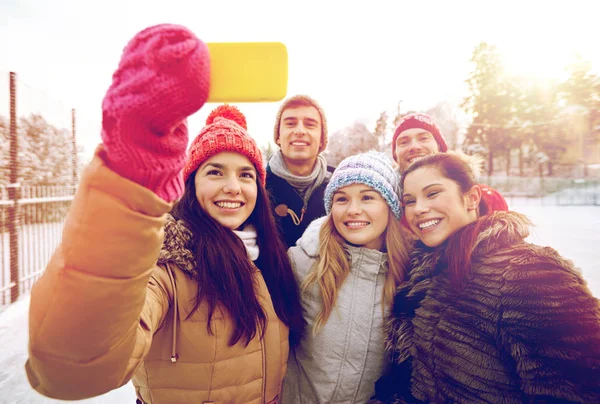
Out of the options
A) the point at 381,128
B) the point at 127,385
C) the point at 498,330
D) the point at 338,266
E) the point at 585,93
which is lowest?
the point at 127,385

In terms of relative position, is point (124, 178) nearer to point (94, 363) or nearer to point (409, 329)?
point (94, 363)

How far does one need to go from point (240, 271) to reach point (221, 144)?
27.3 inches

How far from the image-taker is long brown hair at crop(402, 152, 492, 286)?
5.52ft

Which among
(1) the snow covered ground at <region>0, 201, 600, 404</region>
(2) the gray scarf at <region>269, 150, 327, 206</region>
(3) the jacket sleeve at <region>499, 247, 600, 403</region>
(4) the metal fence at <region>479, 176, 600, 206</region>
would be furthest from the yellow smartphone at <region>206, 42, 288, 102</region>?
(4) the metal fence at <region>479, 176, 600, 206</region>

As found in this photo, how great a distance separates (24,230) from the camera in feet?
18.2

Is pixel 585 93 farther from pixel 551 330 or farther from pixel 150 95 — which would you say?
pixel 150 95

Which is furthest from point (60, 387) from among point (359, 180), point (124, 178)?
point (359, 180)

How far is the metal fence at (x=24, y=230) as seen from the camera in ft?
16.3

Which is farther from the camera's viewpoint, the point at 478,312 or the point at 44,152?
the point at 44,152

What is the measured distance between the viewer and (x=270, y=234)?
1998mm

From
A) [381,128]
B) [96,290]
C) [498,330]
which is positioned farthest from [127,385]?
[381,128]

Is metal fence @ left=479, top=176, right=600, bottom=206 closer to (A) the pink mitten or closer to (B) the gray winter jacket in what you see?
(B) the gray winter jacket

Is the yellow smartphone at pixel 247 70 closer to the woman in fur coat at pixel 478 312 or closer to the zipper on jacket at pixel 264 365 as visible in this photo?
the zipper on jacket at pixel 264 365

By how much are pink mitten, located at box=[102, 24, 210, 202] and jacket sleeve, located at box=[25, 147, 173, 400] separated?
52mm
